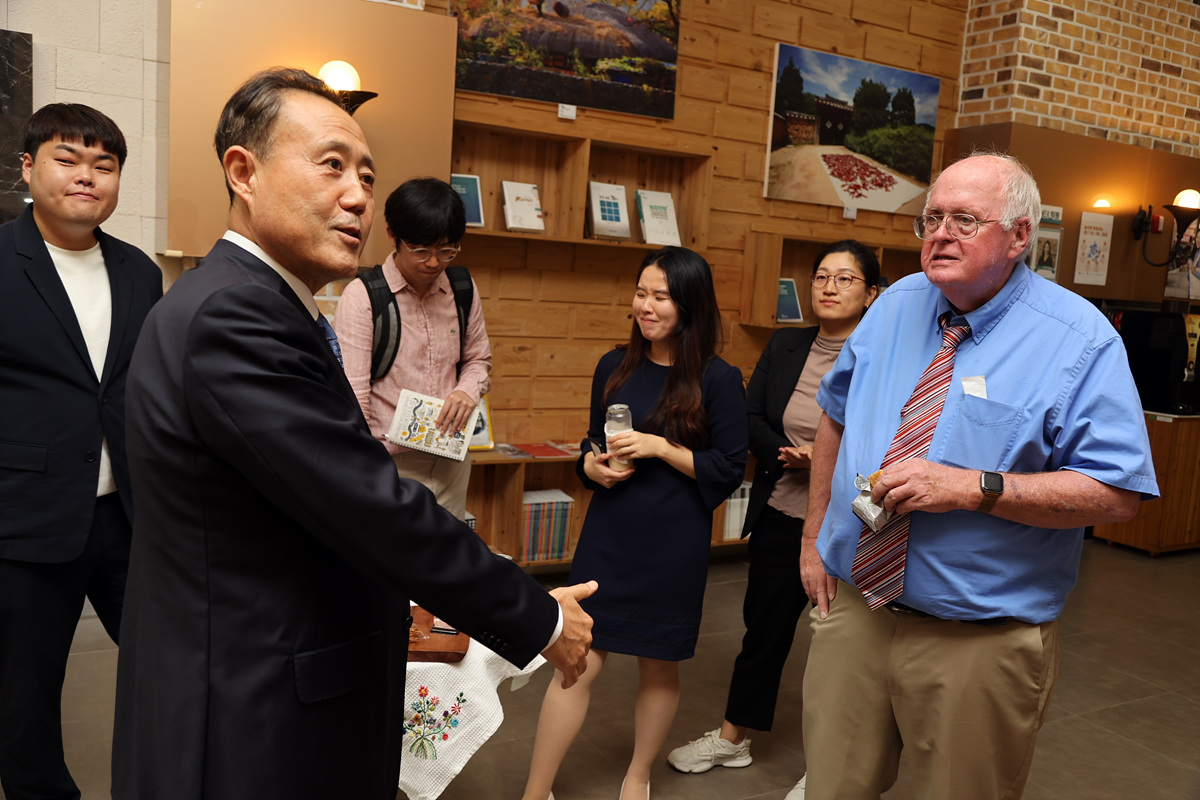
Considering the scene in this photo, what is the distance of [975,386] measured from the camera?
1821 millimetres

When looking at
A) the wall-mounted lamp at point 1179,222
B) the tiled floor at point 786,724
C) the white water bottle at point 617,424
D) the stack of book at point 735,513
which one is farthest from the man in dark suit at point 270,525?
the wall-mounted lamp at point 1179,222

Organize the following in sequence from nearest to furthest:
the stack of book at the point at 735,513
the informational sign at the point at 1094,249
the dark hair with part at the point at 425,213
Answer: the dark hair with part at the point at 425,213
the stack of book at the point at 735,513
the informational sign at the point at 1094,249

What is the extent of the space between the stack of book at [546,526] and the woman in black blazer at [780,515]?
1723mm

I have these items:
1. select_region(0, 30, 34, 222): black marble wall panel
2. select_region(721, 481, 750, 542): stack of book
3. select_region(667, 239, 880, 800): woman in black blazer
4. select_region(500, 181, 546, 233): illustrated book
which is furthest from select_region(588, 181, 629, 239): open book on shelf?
select_region(0, 30, 34, 222): black marble wall panel

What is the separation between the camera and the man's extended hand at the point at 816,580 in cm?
214

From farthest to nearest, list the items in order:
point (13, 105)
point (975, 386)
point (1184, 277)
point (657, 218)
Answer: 1. point (1184, 277)
2. point (657, 218)
3. point (13, 105)
4. point (975, 386)

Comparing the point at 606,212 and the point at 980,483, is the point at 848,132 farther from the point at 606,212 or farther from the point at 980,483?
the point at 980,483

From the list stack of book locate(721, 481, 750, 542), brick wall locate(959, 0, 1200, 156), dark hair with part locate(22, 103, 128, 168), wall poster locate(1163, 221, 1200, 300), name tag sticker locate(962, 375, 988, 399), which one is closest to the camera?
name tag sticker locate(962, 375, 988, 399)

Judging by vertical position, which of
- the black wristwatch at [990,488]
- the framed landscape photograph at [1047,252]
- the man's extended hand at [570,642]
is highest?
the framed landscape photograph at [1047,252]

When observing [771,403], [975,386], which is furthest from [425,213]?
[975,386]

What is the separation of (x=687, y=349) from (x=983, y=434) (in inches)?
39.6

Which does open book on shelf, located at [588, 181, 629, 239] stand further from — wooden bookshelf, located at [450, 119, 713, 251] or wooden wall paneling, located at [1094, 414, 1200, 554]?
wooden wall paneling, located at [1094, 414, 1200, 554]

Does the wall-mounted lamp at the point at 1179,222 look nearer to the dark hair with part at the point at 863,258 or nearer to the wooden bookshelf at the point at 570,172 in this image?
the wooden bookshelf at the point at 570,172

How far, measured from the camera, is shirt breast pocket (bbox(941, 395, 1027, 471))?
1791 mm
